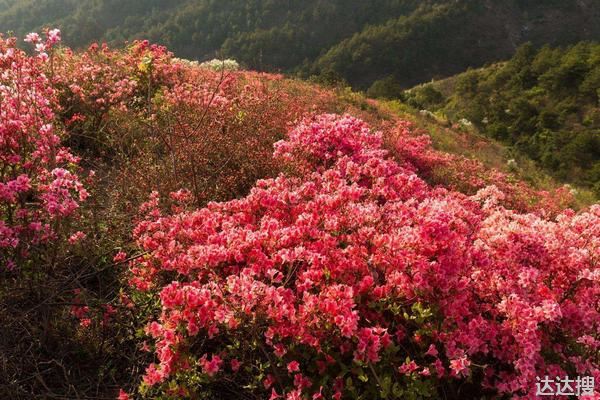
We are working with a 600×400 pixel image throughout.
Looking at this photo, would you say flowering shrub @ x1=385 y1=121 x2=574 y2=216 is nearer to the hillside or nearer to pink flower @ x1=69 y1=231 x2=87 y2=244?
pink flower @ x1=69 y1=231 x2=87 y2=244

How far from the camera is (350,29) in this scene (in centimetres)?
9144

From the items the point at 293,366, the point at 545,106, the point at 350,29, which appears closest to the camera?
the point at 293,366

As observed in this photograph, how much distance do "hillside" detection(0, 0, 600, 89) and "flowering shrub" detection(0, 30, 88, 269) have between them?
224ft

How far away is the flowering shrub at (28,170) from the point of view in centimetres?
332

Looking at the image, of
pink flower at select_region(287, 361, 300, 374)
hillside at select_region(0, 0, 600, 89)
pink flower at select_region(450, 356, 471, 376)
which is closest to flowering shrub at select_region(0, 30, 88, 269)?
pink flower at select_region(287, 361, 300, 374)

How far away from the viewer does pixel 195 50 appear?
73750 millimetres

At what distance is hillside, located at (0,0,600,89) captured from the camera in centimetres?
7400

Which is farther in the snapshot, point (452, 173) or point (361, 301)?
point (452, 173)

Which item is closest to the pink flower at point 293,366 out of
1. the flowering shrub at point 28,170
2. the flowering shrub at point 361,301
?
the flowering shrub at point 361,301

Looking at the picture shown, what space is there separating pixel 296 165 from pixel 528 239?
2723 millimetres

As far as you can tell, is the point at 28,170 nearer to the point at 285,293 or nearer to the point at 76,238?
the point at 76,238

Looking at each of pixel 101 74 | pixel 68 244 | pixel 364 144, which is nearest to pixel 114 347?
pixel 68 244

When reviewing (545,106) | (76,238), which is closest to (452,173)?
(76,238)

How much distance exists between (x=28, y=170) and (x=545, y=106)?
48579 mm
